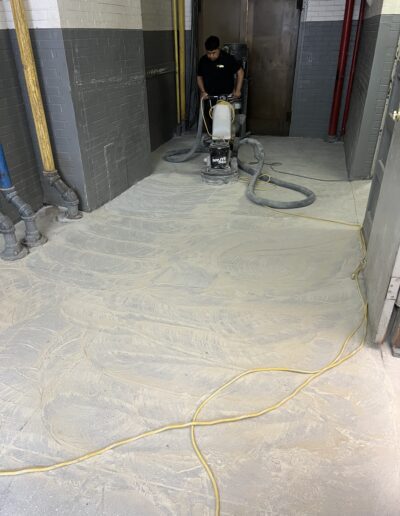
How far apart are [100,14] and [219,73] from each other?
5.89 ft

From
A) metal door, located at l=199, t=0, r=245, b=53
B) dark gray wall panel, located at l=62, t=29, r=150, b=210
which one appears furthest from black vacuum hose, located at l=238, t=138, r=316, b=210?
metal door, located at l=199, t=0, r=245, b=53

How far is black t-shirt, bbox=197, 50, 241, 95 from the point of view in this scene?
189 inches

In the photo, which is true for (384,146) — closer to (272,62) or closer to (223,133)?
(223,133)

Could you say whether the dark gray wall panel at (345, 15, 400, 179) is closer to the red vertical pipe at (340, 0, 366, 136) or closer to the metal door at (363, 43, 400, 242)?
the red vertical pipe at (340, 0, 366, 136)

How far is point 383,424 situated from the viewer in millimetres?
1705

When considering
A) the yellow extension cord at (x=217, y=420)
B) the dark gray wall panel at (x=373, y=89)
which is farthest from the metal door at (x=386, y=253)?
the dark gray wall panel at (x=373, y=89)

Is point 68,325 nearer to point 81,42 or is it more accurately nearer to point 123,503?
point 123,503

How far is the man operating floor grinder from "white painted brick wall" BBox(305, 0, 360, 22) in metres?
1.56

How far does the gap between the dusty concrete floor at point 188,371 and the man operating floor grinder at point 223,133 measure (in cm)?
88

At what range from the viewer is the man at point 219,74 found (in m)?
4.80

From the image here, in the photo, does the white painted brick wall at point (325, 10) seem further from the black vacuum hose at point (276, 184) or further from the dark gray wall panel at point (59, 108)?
the dark gray wall panel at point (59, 108)

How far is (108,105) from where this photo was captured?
3.72 m

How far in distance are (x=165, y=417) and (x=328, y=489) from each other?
719 millimetres

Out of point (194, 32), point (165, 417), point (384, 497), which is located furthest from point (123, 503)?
point (194, 32)
